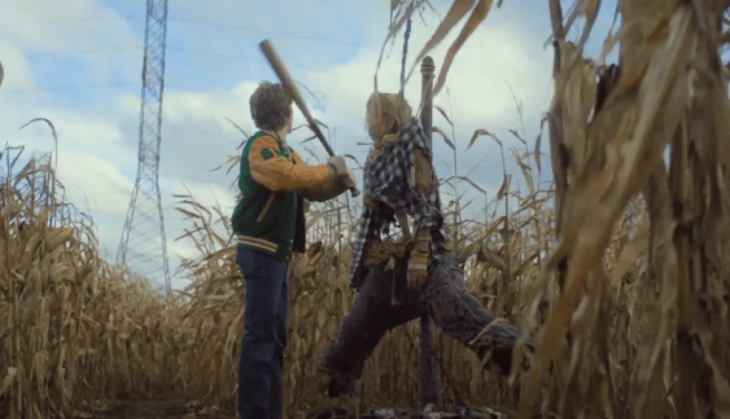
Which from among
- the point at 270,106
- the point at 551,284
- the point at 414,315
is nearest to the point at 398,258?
the point at 414,315

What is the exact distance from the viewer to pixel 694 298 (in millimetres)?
907

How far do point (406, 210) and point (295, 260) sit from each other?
1.12 m

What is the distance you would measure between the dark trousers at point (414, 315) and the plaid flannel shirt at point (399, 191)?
12 centimetres

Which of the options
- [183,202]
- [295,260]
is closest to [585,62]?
[295,260]

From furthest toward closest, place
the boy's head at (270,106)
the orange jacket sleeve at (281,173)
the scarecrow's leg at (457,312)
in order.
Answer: the boy's head at (270,106) < the orange jacket sleeve at (281,173) < the scarecrow's leg at (457,312)

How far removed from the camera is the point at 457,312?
10.4ft

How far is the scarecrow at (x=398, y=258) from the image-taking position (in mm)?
3229

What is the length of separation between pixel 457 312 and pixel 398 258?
36 cm

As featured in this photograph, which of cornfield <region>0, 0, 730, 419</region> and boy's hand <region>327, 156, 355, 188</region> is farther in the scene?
boy's hand <region>327, 156, 355, 188</region>

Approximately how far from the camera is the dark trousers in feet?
9.84

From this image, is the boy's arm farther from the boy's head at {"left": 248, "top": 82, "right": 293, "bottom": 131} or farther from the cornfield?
the cornfield

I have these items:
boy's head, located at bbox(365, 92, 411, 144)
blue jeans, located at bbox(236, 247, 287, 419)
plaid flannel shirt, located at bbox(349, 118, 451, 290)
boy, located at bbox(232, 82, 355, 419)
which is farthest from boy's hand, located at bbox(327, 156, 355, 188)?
blue jeans, located at bbox(236, 247, 287, 419)

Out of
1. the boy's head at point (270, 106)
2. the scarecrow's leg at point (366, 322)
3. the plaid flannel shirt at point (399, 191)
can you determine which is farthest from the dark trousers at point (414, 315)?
the boy's head at point (270, 106)

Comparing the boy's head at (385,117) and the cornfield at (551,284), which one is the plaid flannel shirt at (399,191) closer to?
the boy's head at (385,117)
